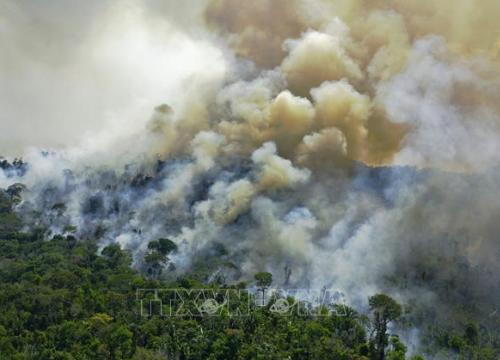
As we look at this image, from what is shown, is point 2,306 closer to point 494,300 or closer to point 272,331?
point 272,331

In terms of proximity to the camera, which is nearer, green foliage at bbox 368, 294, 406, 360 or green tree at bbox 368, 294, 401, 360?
green foliage at bbox 368, 294, 406, 360

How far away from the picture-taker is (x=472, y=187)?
115 metres

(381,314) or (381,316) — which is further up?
(381,314)

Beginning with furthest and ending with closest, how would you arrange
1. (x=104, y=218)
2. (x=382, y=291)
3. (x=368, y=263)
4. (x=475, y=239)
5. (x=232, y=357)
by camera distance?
1. (x=104, y=218)
2. (x=475, y=239)
3. (x=368, y=263)
4. (x=382, y=291)
5. (x=232, y=357)

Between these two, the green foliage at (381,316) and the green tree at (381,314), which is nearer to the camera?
the green foliage at (381,316)

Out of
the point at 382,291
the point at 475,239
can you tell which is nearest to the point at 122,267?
the point at 382,291

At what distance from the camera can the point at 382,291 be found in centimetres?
9881

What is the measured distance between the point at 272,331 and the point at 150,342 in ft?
49.8

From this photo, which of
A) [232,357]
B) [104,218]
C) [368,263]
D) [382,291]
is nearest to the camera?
[232,357]

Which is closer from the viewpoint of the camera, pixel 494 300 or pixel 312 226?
pixel 494 300

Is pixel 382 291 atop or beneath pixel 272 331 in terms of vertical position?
atop

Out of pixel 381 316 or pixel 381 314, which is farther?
pixel 381 316

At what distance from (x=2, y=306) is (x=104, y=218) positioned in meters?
59.4

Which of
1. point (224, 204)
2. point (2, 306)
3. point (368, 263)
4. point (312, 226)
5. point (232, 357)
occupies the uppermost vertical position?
point (224, 204)
